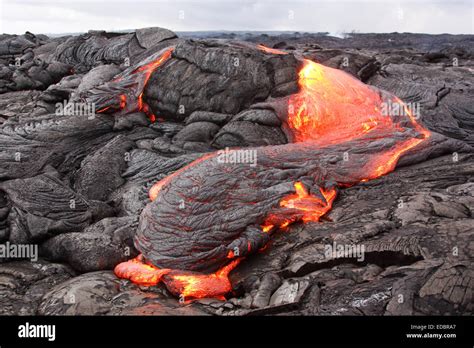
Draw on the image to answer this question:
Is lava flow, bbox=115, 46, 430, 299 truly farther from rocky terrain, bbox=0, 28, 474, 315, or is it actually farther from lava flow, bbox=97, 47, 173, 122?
rocky terrain, bbox=0, 28, 474, 315

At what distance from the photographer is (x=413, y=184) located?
29.0ft

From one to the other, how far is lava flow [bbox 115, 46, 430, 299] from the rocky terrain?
0.25m

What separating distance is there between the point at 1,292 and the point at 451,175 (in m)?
9.22

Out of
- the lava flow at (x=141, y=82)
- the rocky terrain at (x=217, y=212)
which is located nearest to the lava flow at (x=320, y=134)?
the lava flow at (x=141, y=82)

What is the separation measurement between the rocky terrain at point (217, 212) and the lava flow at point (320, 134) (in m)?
0.25

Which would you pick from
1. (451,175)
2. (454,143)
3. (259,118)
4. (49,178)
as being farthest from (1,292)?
(454,143)

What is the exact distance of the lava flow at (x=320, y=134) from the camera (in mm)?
7476

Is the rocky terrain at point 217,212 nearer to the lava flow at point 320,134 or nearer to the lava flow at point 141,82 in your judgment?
the lava flow at point 141,82

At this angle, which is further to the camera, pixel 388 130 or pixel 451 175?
pixel 388 130

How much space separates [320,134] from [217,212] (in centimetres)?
431

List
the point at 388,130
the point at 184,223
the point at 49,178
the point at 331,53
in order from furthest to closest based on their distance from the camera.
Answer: the point at 331,53 → the point at 388,130 → the point at 49,178 → the point at 184,223

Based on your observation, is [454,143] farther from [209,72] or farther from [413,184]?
[209,72]

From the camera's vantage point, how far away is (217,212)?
803cm

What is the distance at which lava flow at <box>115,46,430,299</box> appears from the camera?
24.5 feet
